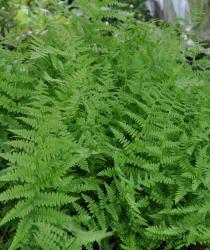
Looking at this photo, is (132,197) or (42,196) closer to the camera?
(42,196)

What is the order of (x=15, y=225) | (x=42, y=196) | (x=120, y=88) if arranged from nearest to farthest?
(x=42, y=196)
(x=15, y=225)
(x=120, y=88)

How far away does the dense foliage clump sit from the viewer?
224 centimetres

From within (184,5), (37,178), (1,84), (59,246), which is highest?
(1,84)

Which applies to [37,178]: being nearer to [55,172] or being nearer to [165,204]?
[55,172]

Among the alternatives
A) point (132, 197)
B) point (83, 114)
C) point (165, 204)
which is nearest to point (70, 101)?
point (83, 114)

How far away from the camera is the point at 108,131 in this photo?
2.99 metres

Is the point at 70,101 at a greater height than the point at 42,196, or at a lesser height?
greater

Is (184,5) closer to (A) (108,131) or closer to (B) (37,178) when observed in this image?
(A) (108,131)

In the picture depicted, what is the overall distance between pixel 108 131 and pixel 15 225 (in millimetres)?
939

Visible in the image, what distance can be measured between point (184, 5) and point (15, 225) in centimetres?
1089

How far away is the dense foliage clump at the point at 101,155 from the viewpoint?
2.24 meters

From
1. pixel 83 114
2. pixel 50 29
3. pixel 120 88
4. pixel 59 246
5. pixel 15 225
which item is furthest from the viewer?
pixel 50 29

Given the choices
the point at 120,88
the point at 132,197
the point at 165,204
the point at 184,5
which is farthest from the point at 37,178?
the point at 184,5

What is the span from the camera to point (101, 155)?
2721mm
